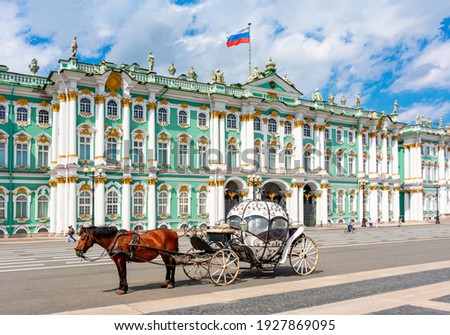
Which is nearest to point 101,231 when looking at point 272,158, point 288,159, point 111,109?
point 111,109

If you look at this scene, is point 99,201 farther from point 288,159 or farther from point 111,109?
point 288,159

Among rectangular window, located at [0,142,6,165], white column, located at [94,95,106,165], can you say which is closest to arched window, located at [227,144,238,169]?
white column, located at [94,95,106,165]

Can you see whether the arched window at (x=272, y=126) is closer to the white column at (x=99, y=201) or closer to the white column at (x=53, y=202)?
the white column at (x=99, y=201)

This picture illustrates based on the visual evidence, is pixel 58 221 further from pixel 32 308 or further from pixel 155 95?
pixel 32 308

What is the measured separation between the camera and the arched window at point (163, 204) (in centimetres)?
4488

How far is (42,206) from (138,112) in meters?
11.9

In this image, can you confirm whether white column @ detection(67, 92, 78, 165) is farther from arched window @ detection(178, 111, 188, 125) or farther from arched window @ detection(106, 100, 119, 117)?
arched window @ detection(178, 111, 188, 125)

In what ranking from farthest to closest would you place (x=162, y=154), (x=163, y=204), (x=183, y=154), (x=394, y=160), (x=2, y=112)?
(x=394, y=160) → (x=183, y=154) → (x=162, y=154) → (x=163, y=204) → (x=2, y=112)

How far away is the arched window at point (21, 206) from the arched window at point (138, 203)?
9.16 m

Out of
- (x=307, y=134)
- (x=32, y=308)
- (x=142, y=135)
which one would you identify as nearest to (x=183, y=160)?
(x=142, y=135)

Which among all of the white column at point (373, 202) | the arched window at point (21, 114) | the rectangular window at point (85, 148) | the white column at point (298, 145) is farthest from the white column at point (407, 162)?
the arched window at point (21, 114)

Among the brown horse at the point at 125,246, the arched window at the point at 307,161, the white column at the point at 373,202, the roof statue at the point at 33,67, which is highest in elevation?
the roof statue at the point at 33,67

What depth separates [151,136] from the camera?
146ft

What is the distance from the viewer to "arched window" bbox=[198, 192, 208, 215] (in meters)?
47.6
